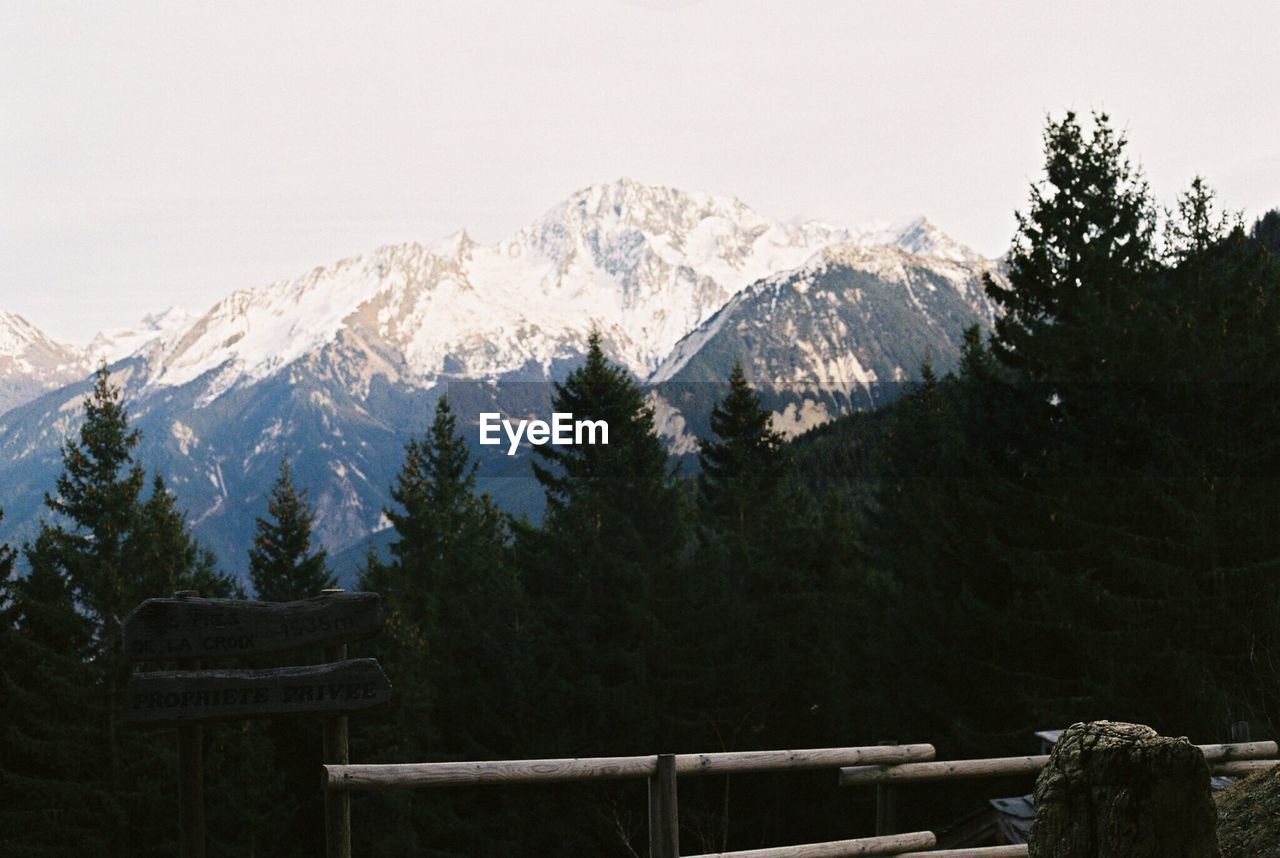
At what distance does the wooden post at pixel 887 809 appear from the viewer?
836cm

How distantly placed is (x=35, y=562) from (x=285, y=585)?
15.5 m

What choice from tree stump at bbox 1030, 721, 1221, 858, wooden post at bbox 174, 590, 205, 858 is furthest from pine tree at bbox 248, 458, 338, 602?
tree stump at bbox 1030, 721, 1221, 858

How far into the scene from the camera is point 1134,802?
355 centimetres

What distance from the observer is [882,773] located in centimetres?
818

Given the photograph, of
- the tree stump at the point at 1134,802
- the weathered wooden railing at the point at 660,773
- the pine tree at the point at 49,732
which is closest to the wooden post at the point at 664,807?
the weathered wooden railing at the point at 660,773

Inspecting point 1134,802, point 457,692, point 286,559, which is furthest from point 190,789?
point 286,559

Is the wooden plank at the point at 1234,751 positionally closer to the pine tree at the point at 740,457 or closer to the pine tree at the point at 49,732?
the pine tree at the point at 49,732

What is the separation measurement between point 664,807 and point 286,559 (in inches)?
1640

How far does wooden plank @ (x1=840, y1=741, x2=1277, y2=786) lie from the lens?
819 cm

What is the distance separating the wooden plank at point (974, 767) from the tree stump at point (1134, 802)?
14.5 feet

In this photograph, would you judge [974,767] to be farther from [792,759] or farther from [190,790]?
[190,790]

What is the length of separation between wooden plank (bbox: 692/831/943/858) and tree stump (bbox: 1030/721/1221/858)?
4017mm

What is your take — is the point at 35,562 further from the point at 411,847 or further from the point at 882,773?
the point at 882,773

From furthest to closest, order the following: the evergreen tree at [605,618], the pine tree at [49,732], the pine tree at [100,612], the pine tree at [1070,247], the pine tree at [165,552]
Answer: the pine tree at [165,552] < the evergreen tree at [605,618] < the pine tree at [100,612] < the pine tree at [49,732] < the pine tree at [1070,247]
